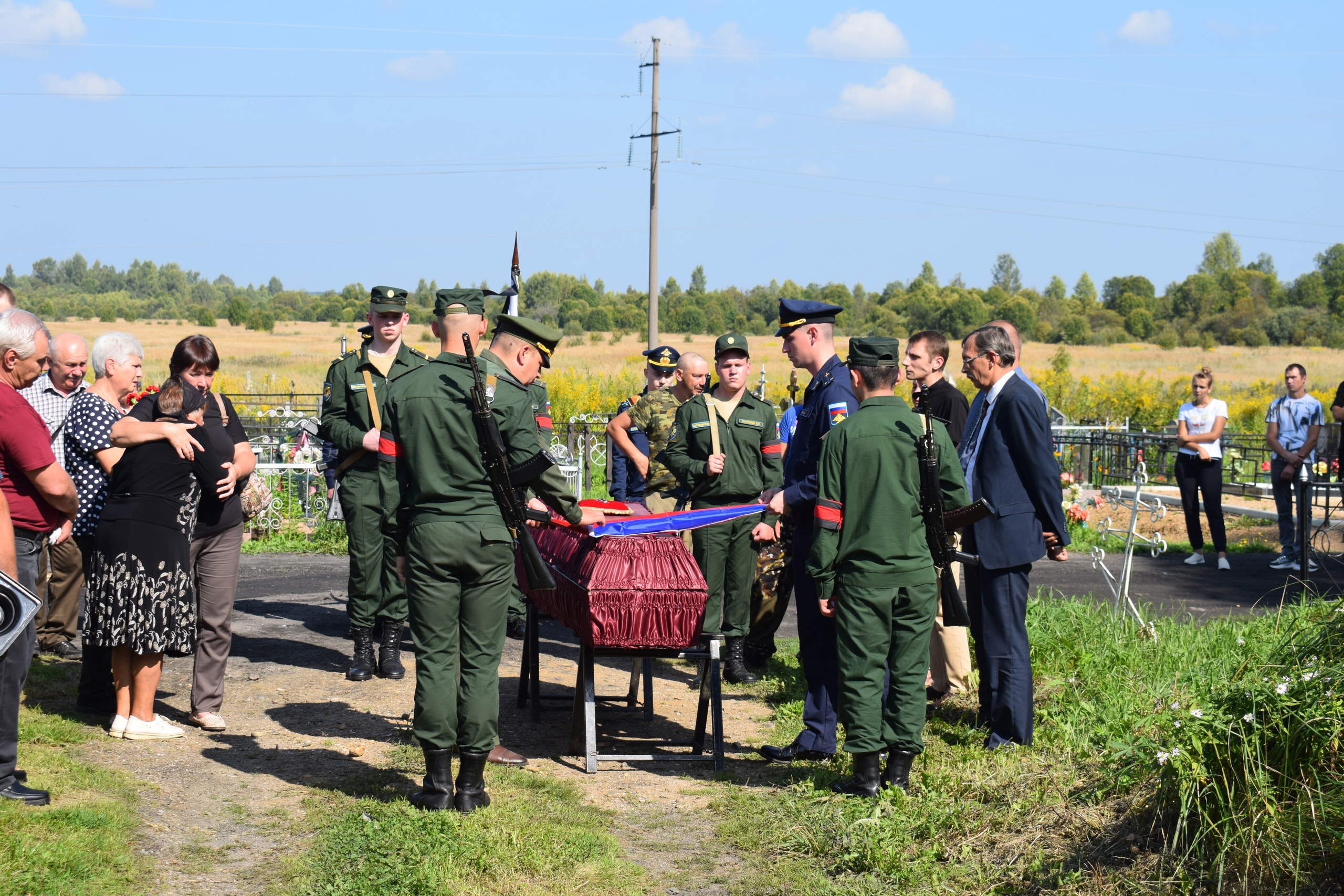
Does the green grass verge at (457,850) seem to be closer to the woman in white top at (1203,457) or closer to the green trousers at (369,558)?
the green trousers at (369,558)

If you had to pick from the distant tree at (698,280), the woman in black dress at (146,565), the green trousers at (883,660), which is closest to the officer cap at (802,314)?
the green trousers at (883,660)

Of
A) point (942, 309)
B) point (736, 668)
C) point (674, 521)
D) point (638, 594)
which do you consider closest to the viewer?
point (638, 594)

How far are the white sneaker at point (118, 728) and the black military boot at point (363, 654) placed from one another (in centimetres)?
159

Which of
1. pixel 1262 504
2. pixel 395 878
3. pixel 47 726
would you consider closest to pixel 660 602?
pixel 395 878

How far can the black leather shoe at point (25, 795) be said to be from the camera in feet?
14.9

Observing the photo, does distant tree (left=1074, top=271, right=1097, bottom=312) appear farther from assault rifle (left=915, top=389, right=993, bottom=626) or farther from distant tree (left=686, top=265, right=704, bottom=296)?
assault rifle (left=915, top=389, right=993, bottom=626)

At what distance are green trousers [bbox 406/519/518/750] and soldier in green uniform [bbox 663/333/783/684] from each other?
2500 millimetres

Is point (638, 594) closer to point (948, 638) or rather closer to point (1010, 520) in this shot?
point (1010, 520)

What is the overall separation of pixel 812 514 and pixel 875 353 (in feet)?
3.57

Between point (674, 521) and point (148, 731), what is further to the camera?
point (674, 521)

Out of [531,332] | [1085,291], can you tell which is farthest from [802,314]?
[1085,291]

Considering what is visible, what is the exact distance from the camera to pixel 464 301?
501 cm

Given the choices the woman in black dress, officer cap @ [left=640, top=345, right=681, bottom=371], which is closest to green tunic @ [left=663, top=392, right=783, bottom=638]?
officer cap @ [left=640, top=345, right=681, bottom=371]

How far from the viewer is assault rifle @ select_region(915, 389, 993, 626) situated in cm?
505
